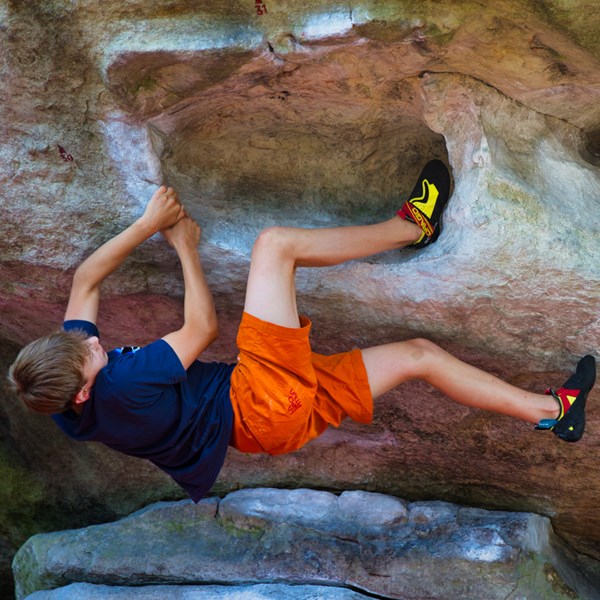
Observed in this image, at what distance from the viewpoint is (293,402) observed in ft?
8.41

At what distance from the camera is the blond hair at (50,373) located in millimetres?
2412

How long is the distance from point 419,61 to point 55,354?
125 cm

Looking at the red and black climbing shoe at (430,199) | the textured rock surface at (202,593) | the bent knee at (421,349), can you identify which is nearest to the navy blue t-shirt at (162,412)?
the textured rock surface at (202,593)

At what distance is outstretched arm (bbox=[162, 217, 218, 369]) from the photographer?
8.53ft

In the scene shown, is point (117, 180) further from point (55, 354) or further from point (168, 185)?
point (55, 354)

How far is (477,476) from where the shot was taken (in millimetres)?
3268

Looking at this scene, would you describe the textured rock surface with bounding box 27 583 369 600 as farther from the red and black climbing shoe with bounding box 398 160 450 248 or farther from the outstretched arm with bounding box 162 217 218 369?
the red and black climbing shoe with bounding box 398 160 450 248

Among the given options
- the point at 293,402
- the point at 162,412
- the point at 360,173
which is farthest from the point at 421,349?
the point at 162,412

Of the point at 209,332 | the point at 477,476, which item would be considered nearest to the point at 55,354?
the point at 209,332

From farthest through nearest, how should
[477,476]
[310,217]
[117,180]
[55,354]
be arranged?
[477,476], [310,217], [117,180], [55,354]

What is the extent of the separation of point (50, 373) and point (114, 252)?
19.4 inches

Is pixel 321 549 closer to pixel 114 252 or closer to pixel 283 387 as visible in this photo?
pixel 283 387

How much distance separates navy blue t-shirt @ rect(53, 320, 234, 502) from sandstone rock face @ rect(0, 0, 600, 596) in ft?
1.41

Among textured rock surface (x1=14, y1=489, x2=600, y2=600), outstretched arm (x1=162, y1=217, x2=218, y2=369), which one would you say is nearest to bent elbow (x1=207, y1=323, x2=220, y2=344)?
outstretched arm (x1=162, y1=217, x2=218, y2=369)
